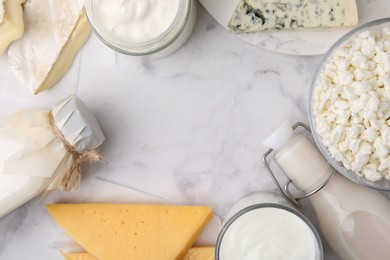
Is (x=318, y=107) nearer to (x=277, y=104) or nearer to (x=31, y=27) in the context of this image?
(x=277, y=104)

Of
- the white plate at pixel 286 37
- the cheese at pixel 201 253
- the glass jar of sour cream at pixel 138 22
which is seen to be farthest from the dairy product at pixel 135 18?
the cheese at pixel 201 253

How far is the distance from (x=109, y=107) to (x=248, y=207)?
34 centimetres

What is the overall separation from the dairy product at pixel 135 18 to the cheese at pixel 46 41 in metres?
0.10

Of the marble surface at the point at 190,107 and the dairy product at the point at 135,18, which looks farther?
the marble surface at the point at 190,107

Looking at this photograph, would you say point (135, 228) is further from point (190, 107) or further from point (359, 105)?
point (359, 105)

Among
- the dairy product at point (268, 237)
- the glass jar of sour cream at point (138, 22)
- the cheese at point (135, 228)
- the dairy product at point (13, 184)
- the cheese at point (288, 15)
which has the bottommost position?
the cheese at point (135, 228)

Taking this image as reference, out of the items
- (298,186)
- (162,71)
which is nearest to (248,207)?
(298,186)

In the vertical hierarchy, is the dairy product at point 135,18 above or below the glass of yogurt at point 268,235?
above

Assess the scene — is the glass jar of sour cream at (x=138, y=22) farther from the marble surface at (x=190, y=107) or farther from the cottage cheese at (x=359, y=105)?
the cottage cheese at (x=359, y=105)

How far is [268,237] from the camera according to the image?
1102 millimetres

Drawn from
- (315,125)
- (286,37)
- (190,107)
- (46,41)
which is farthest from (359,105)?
(46,41)

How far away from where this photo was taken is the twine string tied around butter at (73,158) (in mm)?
1190

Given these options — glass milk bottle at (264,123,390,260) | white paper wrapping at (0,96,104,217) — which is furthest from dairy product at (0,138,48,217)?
glass milk bottle at (264,123,390,260)

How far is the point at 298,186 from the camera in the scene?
1.16 meters
